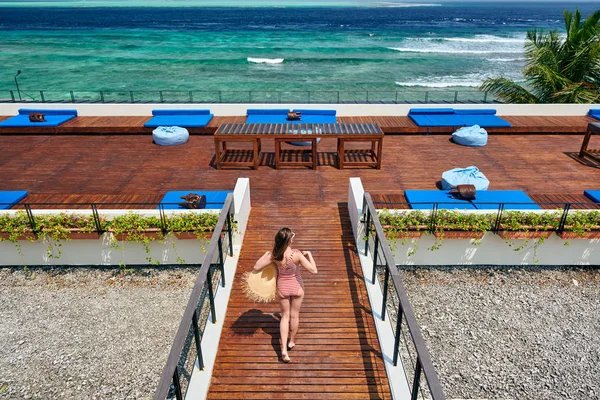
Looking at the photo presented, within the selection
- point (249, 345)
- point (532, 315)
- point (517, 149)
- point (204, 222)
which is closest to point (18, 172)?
point (204, 222)

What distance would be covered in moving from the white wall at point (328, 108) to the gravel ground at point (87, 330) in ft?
33.0

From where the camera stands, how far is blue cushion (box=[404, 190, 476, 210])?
35.2ft

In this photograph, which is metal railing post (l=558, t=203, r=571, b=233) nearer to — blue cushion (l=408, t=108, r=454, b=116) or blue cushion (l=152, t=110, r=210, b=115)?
blue cushion (l=408, t=108, r=454, b=116)

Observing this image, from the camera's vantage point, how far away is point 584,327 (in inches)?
360

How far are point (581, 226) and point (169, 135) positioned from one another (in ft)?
44.2

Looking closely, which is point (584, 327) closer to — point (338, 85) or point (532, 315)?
point (532, 315)

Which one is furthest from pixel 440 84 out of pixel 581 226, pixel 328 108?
pixel 581 226

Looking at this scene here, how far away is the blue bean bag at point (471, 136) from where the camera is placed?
15.9m

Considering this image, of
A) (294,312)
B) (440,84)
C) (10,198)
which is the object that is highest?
(294,312)

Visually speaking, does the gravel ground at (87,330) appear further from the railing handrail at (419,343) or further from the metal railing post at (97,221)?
the railing handrail at (419,343)

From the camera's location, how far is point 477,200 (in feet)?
36.6

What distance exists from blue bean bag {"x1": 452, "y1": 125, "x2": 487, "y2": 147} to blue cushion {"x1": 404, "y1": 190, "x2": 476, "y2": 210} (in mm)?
5439

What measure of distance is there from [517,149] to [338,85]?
116 ft

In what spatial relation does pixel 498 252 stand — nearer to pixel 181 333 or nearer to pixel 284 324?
pixel 284 324
